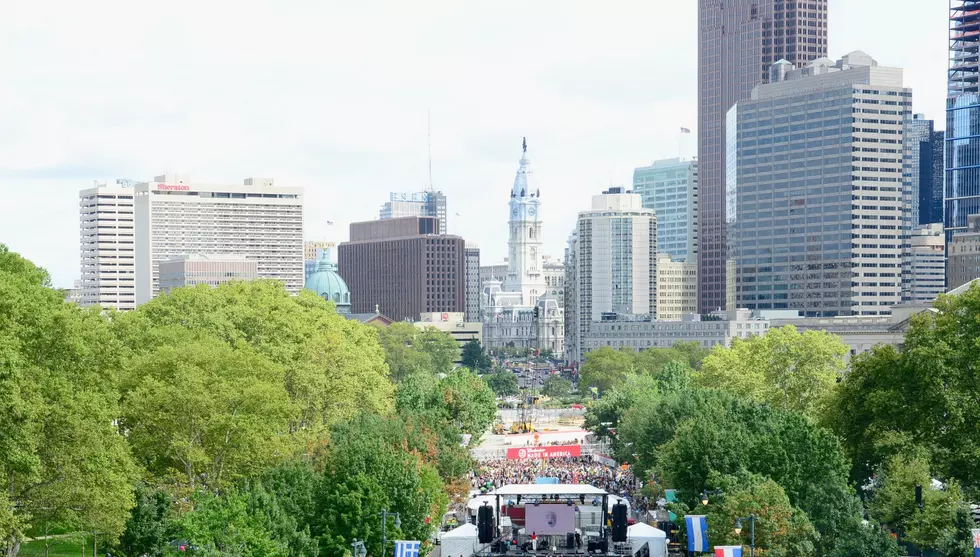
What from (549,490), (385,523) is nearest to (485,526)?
(549,490)

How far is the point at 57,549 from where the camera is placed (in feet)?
256

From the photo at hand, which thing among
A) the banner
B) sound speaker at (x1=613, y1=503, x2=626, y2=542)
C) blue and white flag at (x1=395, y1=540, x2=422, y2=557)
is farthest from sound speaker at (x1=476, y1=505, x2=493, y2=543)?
the banner

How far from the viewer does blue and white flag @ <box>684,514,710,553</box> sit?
70300mm

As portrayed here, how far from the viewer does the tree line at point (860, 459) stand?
6700 centimetres

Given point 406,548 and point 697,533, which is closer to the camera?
point 406,548

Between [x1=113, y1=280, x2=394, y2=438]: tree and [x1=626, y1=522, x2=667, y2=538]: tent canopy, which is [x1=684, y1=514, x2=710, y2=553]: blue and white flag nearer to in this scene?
[x1=626, y1=522, x2=667, y2=538]: tent canopy

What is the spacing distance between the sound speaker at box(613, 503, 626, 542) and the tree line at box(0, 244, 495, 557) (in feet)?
39.6

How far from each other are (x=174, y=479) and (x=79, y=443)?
Result: 15.5 m

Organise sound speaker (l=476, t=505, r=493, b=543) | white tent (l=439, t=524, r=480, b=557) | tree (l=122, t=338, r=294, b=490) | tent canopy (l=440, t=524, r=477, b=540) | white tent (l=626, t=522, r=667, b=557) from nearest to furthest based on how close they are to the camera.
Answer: sound speaker (l=476, t=505, r=493, b=543) < white tent (l=626, t=522, r=667, b=557) < white tent (l=439, t=524, r=480, b=557) < tent canopy (l=440, t=524, r=477, b=540) < tree (l=122, t=338, r=294, b=490)

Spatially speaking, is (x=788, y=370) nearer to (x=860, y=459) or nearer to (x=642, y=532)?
(x=860, y=459)

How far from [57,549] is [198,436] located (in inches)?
415

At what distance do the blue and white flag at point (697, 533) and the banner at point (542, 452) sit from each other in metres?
60.5

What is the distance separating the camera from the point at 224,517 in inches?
2383

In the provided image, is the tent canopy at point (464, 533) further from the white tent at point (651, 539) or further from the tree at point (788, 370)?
the tree at point (788, 370)
